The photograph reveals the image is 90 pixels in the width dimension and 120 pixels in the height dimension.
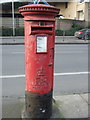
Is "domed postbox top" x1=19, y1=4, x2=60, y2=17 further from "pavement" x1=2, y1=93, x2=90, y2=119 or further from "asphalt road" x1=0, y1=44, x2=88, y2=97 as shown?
"asphalt road" x1=0, y1=44, x2=88, y2=97

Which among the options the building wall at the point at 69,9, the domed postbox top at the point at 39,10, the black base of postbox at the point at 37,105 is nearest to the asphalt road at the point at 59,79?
the black base of postbox at the point at 37,105

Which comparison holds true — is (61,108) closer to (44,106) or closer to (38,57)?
(44,106)

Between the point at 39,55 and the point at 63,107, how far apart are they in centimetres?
129

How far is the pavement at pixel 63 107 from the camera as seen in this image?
132 inches

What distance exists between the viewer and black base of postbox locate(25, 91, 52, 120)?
3.08 metres

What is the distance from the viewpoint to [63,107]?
3.64 metres

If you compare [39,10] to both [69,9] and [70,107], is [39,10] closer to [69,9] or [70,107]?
[70,107]

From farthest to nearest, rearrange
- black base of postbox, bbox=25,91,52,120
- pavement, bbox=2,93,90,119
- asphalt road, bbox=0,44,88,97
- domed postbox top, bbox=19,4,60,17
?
asphalt road, bbox=0,44,88,97, pavement, bbox=2,93,90,119, black base of postbox, bbox=25,91,52,120, domed postbox top, bbox=19,4,60,17

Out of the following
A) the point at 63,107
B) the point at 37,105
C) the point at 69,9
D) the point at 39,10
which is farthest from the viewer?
the point at 69,9

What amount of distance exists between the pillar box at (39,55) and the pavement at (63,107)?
33 cm

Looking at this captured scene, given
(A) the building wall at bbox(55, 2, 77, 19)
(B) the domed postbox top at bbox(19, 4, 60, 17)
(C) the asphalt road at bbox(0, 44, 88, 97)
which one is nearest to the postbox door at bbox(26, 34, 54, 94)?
(B) the domed postbox top at bbox(19, 4, 60, 17)

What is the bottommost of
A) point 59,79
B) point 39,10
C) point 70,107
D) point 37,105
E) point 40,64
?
point 70,107

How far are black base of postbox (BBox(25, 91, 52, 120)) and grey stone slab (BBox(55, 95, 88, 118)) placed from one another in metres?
0.45

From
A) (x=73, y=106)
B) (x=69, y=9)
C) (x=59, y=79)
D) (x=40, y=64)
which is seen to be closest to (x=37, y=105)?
(x=40, y=64)
